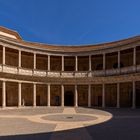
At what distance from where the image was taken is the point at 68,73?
3344 centimetres

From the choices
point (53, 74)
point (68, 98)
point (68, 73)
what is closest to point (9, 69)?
point (53, 74)

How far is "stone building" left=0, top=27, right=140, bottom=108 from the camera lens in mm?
28938

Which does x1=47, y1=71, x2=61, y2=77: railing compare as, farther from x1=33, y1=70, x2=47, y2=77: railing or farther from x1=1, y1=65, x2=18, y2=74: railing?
x1=1, y1=65, x2=18, y2=74: railing

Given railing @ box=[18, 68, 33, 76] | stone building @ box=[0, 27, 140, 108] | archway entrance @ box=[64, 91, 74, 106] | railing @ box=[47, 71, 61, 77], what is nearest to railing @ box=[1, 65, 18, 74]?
stone building @ box=[0, 27, 140, 108]

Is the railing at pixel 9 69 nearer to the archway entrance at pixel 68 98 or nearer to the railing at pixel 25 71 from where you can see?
the railing at pixel 25 71

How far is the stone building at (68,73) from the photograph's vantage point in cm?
2894

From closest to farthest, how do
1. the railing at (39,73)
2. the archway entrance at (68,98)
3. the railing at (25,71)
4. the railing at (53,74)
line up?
the railing at (25,71) < the railing at (39,73) < the railing at (53,74) < the archway entrance at (68,98)

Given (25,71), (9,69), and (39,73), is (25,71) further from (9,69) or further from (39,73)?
(9,69)

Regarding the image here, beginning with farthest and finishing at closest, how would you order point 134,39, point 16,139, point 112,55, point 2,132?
point 112,55
point 134,39
point 2,132
point 16,139

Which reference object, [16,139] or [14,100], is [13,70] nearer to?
[14,100]

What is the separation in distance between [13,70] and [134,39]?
759 inches

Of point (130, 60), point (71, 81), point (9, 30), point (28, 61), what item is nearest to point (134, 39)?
point (130, 60)

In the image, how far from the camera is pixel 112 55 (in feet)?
113

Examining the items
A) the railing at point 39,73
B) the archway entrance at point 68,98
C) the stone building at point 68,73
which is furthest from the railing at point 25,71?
the archway entrance at point 68,98
